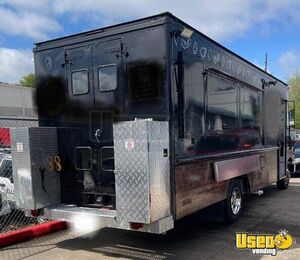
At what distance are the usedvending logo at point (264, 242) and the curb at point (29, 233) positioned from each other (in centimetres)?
317

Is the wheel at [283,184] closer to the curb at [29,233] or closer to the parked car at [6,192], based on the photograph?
the curb at [29,233]

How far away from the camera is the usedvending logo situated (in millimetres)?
5709

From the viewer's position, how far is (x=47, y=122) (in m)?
6.54

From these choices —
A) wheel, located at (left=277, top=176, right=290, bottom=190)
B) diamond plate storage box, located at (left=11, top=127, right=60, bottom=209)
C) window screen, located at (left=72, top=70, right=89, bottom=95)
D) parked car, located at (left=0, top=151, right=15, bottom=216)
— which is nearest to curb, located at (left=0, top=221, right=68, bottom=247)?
diamond plate storage box, located at (left=11, top=127, right=60, bottom=209)

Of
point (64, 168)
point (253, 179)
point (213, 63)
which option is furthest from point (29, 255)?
point (253, 179)

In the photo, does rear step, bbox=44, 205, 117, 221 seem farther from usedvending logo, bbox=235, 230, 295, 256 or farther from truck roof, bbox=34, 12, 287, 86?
truck roof, bbox=34, 12, 287, 86

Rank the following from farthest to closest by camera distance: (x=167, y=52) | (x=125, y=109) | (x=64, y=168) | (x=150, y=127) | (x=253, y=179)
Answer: (x=253, y=179) < (x=64, y=168) < (x=125, y=109) < (x=167, y=52) < (x=150, y=127)

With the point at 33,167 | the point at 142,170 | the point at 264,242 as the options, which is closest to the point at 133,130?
the point at 142,170

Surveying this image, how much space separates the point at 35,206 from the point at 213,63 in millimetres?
3613

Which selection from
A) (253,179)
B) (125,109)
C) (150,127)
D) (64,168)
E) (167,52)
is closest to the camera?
(150,127)

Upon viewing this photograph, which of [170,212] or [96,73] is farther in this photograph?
[96,73]

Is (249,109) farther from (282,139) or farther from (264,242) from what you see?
(282,139)

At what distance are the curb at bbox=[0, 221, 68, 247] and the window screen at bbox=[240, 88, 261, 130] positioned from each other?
13.2ft

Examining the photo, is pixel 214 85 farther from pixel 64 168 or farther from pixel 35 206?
pixel 35 206
